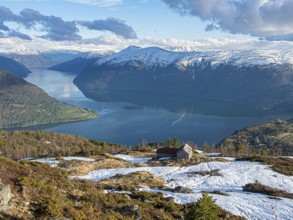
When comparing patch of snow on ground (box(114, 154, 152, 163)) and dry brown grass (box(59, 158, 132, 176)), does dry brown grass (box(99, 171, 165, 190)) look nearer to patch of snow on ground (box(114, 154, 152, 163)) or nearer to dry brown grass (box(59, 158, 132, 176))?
dry brown grass (box(59, 158, 132, 176))

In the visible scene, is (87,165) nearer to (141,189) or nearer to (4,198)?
(141,189)

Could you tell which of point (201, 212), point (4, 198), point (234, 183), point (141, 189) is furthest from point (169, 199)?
point (4, 198)

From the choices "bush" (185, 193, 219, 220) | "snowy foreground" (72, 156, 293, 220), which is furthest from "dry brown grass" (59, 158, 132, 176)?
"bush" (185, 193, 219, 220)

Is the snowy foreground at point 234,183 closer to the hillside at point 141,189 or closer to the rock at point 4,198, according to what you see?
the hillside at point 141,189

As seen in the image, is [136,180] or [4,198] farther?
[136,180]

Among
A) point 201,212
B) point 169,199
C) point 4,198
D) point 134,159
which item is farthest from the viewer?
point 134,159

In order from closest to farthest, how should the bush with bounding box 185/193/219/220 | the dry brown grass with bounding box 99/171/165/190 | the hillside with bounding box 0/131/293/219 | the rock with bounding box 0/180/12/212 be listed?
the rock with bounding box 0/180/12/212
the hillside with bounding box 0/131/293/219
the bush with bounding box 185/193/219/220
the dry brown grass with bounding box 99/171/165/190

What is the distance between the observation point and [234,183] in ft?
162

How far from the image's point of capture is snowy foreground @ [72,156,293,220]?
35938 mm

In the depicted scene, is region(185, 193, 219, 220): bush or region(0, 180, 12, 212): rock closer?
region(0, 180, 12, 212): rock

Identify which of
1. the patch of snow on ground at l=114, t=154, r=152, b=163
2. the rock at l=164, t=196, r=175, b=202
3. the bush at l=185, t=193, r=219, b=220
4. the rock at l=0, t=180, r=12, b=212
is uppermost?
the rock at l=0, t=180, r=12, b=212

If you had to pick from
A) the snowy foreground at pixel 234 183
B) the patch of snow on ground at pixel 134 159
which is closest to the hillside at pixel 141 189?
the snowy foreground at pixel 234 183

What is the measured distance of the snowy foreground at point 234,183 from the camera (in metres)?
35.9

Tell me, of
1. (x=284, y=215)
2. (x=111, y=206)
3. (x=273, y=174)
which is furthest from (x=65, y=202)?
(x=273, y=174)
